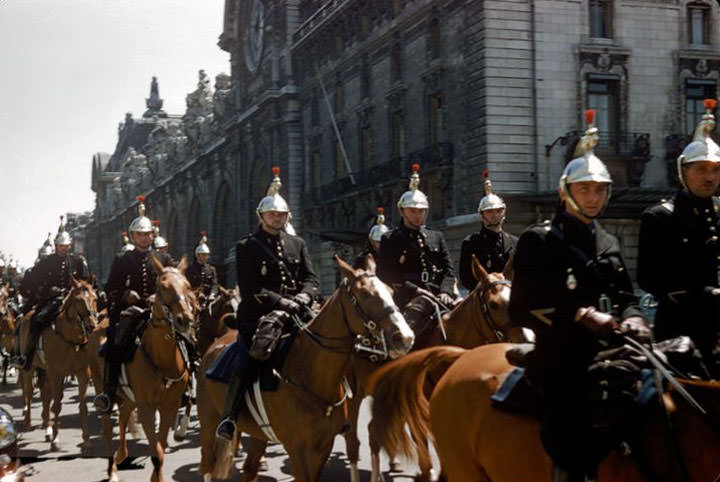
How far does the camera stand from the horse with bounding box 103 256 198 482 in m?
9.77

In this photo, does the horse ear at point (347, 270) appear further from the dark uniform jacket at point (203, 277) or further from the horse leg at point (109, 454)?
the dark uniform jacket at point (203, 277)

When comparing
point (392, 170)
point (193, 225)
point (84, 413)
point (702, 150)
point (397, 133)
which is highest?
point (397, 133)

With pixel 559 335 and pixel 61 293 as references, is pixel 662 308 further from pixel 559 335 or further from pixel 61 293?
pixel 61 293

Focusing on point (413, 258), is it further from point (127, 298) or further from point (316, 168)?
point (316, 168)

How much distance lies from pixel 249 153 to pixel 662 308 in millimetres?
55921

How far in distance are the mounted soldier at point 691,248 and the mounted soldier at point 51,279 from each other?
36.6ft

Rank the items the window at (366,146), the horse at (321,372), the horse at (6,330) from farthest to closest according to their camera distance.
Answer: the window at (366,146)
the horse at (6,330)
the horse at (321,372)

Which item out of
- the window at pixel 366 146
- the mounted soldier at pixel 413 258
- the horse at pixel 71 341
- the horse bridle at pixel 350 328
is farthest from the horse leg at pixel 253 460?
the window at pixel 366 146

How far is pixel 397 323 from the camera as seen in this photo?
6.95 meters

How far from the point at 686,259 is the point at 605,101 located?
29274mm

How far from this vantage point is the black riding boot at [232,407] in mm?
8117

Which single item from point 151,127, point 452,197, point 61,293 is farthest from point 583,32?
point 151,127

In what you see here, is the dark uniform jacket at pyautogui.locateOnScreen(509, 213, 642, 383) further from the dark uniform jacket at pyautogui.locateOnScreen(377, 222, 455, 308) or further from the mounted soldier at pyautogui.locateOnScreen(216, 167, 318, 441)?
the dark uniform jacket at pyautogui.locateOnScreen(377, 222, 455, 308)

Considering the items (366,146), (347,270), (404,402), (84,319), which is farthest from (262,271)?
(366,146)
